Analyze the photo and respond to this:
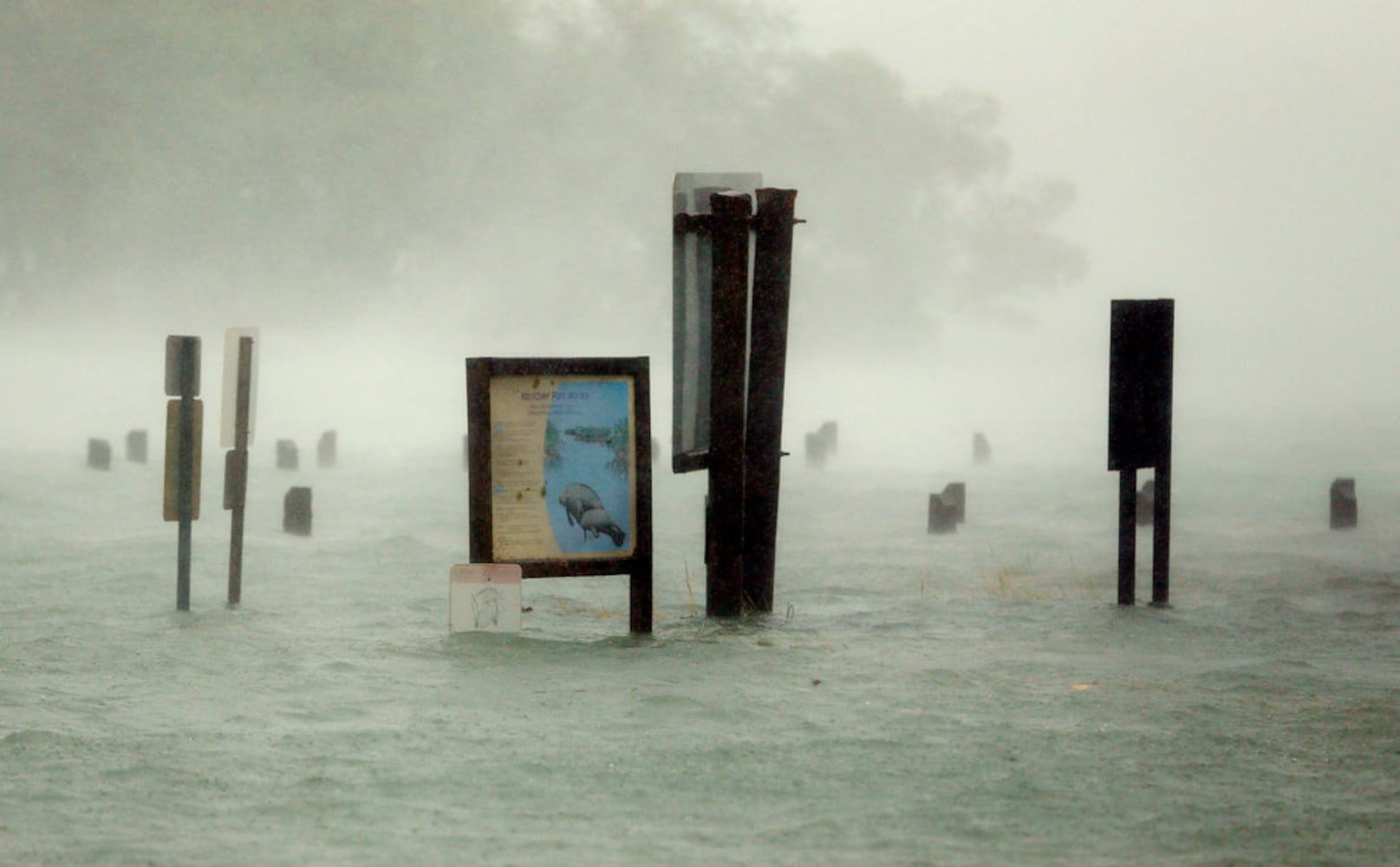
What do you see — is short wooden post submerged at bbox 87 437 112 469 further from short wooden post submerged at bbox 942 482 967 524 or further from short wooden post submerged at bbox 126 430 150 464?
short wooden post submerged at bbox 942 482 967 524

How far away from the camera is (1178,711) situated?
7277mm

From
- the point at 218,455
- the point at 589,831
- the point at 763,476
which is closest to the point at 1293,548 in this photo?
the point at 763,476

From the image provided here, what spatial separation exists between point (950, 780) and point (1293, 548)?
33.8 feet

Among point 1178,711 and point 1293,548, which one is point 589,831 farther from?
point 1293,548

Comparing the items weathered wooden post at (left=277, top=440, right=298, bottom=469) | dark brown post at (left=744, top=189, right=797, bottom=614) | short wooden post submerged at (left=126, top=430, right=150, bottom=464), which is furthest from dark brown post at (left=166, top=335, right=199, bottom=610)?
short wooden post submerged at (left=126, top=430, right=150, bottom=464)

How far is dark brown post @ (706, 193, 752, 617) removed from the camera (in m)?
9.70

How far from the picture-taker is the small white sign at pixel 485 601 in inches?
355

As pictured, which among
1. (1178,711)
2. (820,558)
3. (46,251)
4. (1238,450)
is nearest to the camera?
(1178,711)

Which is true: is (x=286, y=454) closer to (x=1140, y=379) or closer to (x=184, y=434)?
(x=184, y=434)

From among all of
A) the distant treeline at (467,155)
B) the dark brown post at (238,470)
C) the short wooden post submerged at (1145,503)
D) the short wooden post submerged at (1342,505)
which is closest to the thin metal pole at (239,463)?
the dark brown post at (238,470)

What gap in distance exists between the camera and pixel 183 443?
10.2 metres

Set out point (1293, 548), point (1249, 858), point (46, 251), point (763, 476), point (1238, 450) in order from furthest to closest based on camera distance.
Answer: point (46, 251) < point (1238, 450) < point (1293, 548) < point (763, 476) < point (1249, 858)

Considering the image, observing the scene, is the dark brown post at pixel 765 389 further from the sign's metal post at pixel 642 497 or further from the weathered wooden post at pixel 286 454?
the weathered wooden post at pixel 286 454

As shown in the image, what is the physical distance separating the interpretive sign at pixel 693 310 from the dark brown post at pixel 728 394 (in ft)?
0.40
